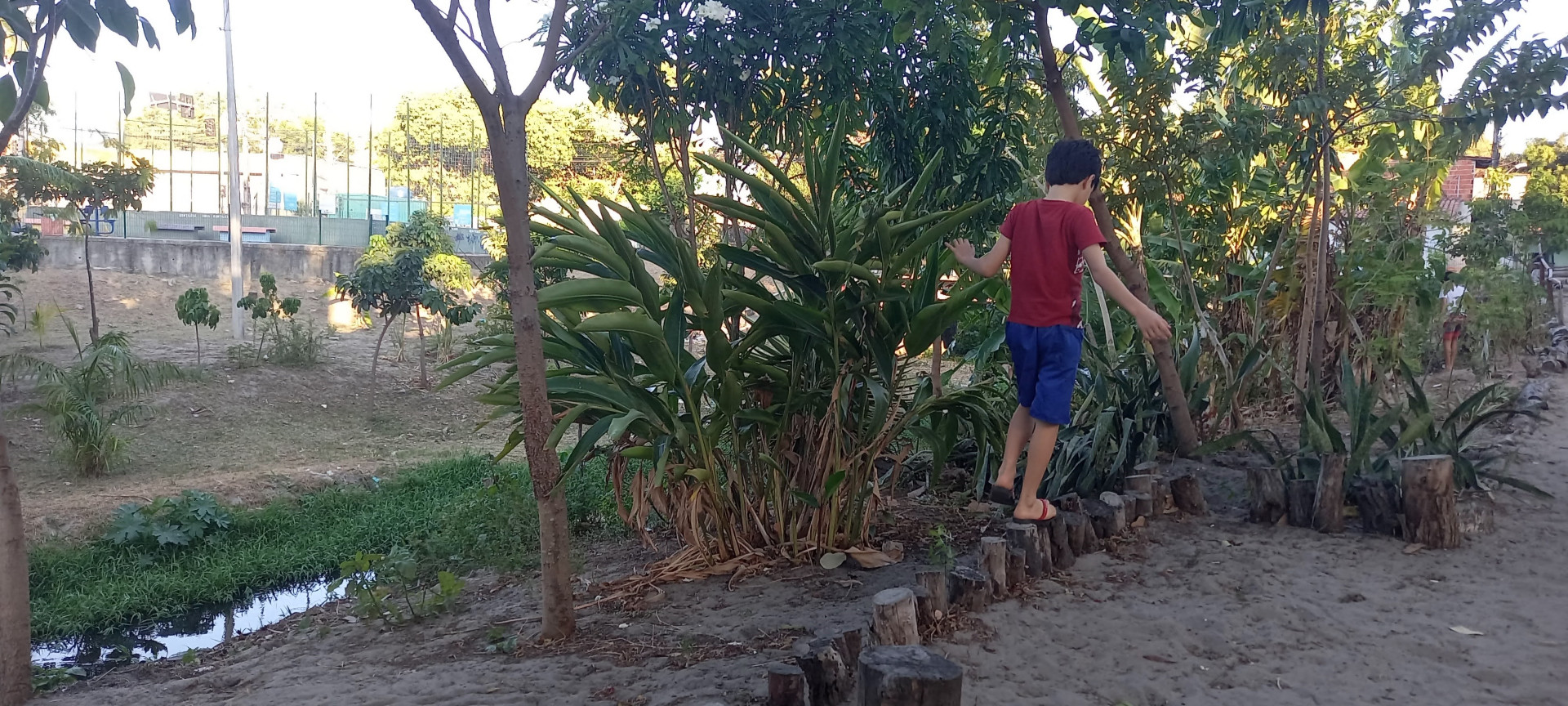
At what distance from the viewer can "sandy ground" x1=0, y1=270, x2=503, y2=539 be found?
26.3ft

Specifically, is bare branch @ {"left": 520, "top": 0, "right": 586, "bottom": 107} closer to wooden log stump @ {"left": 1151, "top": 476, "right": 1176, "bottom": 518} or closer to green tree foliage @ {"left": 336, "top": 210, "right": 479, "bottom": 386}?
wooden log stump @ {"left": 1151, "top": 476, "right": 1176, "bottom": 518}

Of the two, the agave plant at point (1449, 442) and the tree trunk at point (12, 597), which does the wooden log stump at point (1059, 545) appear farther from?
the tree trunk at point (12, 597)

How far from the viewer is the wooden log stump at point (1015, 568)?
3.39 metres

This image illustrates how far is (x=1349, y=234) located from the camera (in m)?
6.70

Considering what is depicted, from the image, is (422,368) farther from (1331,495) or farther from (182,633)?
(1331,495)

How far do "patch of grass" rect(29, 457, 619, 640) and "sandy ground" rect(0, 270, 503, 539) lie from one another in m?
0.53

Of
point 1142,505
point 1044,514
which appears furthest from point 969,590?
point 1142,505

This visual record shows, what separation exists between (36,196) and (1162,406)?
12.8 m

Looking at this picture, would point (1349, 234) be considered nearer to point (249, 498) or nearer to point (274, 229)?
point (249, 498)

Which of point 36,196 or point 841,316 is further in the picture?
point 36,196

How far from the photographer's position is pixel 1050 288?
11.6ft

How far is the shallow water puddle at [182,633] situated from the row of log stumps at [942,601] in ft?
13.2

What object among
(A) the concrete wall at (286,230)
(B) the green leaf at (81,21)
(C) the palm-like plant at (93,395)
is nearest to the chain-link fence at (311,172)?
(A) the concrete wall at (286,230)

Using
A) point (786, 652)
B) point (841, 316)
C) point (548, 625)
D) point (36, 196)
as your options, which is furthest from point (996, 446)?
point (36, 196)
